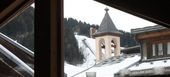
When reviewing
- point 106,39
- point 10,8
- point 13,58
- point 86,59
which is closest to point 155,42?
point 106,39

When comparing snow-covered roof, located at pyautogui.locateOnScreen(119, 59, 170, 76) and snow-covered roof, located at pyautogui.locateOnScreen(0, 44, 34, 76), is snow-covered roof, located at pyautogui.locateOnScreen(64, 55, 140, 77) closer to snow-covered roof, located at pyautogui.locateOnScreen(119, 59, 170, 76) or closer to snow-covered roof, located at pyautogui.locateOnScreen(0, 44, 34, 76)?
snow-covered roof, located at pyautogui.locateOnScreen(119, 59, 170, 76)

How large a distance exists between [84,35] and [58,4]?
20 centimetres

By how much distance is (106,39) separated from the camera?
1.92 meters

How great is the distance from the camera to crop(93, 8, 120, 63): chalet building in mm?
1904

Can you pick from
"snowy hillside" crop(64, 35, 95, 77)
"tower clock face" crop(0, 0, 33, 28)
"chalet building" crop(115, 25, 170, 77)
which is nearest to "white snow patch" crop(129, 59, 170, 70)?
"chalet building" crop(115, 25, 170, 77)

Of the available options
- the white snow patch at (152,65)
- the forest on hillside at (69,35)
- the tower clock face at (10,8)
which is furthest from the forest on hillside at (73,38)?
the tower clock face at (10,8)

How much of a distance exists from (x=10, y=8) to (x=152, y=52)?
96cm

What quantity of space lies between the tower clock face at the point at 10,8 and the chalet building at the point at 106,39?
54 cm

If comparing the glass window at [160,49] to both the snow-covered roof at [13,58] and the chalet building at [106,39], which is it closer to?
the chalet building at [106,39]

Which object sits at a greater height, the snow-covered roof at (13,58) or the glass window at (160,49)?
the glass window at (160,49)

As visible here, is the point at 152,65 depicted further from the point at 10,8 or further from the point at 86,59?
the point at 10,8

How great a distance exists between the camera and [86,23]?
2018mm

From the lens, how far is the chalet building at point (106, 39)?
75.0 inches

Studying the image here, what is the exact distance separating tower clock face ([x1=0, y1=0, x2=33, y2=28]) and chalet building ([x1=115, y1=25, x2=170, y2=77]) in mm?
741
